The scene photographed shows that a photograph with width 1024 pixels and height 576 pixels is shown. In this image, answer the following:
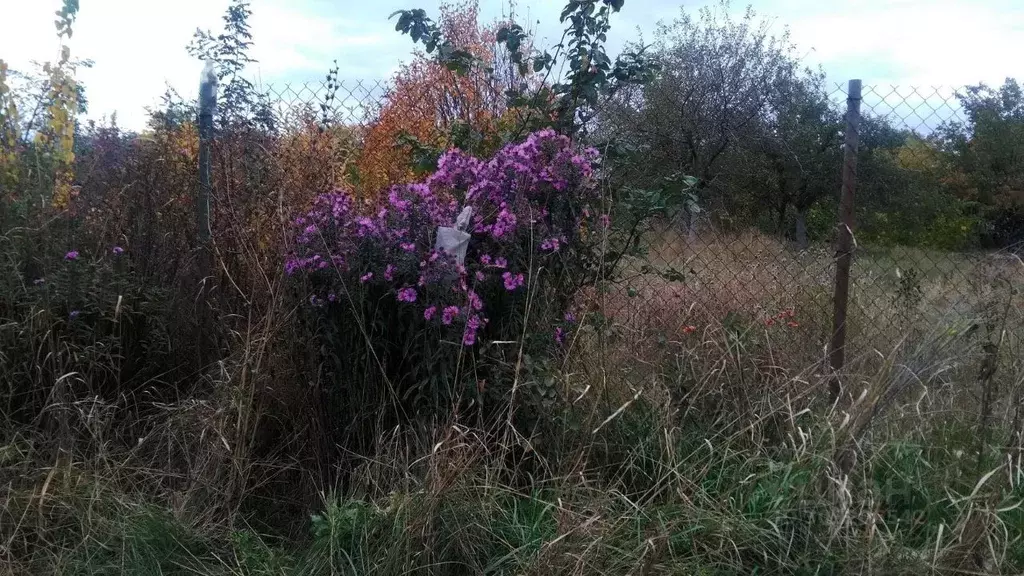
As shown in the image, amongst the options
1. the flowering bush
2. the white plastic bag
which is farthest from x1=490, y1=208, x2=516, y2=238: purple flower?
the white plastic bag

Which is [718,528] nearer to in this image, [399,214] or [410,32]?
[399,214]

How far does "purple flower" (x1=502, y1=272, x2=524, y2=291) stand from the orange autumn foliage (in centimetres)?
96

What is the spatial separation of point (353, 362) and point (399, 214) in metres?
0.58

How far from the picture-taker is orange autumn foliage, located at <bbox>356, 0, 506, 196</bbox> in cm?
391

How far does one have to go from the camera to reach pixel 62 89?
432cm

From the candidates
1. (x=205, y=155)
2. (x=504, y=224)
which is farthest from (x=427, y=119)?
(x=504, y=224)

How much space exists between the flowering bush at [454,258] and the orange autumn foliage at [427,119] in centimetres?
60

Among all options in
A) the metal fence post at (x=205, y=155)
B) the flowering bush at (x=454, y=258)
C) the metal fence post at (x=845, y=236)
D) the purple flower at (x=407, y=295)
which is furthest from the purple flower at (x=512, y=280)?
the metal fence post at (x=205, y=155)

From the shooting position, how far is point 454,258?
273 centimetres

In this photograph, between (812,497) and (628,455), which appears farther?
(628,455)

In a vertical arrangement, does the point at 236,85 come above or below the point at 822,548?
above

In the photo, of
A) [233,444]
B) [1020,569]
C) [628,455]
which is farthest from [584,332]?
[1020,569]

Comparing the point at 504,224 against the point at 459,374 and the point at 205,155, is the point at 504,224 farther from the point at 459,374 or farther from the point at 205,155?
the point at 205,155

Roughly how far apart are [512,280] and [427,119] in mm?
2823
